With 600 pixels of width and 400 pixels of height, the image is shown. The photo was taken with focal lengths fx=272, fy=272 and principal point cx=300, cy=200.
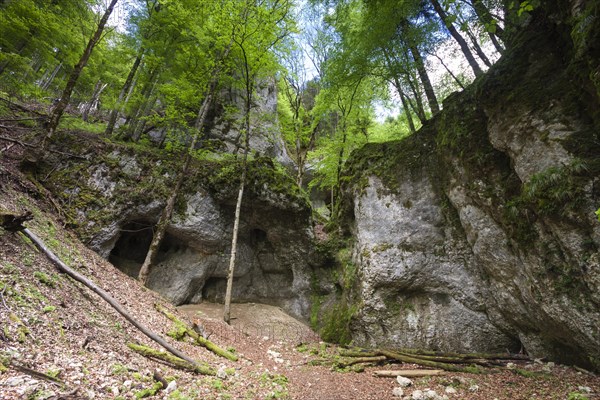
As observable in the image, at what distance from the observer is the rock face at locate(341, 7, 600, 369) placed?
5.45 meters

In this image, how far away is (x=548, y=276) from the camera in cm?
592

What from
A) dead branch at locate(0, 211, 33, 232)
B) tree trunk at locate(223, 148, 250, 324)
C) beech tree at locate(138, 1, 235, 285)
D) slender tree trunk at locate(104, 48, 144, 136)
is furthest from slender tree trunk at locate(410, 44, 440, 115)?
slender tree trunk at locate(104, 48, 144, 136)

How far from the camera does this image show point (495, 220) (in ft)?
24.1

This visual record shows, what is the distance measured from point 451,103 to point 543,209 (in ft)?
15.9

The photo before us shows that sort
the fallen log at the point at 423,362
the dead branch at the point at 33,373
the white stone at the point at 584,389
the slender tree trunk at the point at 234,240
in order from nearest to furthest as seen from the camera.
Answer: the dead branch at the point at 33,373 → the white stone at the point at 584,389 → the fallen log at the point at 423,362 → the slender tree trunk at the point at 234,240

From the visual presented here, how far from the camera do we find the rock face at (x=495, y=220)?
5453mm

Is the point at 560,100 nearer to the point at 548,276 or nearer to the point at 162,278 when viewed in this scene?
the point at 548,276

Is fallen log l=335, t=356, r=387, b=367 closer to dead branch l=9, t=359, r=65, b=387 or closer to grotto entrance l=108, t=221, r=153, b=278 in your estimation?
dead branch l=9, t=359, r=65, b=387

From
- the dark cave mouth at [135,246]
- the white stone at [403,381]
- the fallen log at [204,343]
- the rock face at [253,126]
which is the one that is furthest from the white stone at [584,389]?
the rock face at [253,126]

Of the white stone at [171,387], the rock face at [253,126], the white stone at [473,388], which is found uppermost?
the rock face at [253,126]

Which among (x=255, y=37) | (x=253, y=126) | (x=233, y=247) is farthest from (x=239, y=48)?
(x=233, y=247)

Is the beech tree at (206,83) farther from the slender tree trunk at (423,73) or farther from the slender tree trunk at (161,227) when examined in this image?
the slender tree trunk at (423,73)

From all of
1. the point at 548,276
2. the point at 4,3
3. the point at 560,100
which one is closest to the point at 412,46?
the point at 560,100

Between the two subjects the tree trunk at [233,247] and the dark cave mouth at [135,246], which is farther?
the dark cave mouth at [135,246]
